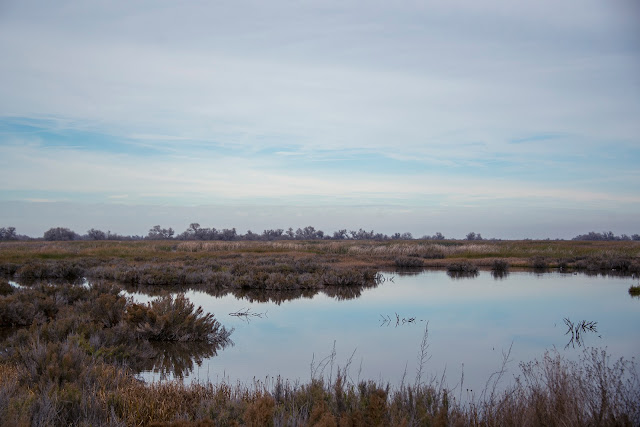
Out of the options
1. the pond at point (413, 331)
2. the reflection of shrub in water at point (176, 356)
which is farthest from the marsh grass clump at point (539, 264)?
the reflection of shrub in water at point (176, 356)

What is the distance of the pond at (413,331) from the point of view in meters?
8.21

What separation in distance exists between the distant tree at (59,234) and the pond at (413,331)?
242 ft

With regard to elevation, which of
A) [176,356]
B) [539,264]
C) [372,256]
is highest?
[539,264]

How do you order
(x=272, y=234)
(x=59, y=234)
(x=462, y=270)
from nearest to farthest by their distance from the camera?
(x=462, y=270) → (x=59, y=234) → (x=272, y=234)

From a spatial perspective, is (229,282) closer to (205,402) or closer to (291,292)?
(291,292)

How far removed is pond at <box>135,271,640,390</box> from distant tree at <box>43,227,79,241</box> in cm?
7368

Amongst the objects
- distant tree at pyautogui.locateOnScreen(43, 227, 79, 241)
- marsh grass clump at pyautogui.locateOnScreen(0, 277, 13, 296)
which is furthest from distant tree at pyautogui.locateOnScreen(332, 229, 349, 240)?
marsh grass clump at pyautogui.locateOnScreen(0, 277, 13, 296)

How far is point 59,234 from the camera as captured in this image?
8194 centimetres

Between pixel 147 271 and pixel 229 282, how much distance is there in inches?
174

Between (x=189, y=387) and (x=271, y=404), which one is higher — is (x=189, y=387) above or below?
below

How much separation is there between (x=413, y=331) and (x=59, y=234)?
275 ft

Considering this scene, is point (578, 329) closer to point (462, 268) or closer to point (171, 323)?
point (171, 323)

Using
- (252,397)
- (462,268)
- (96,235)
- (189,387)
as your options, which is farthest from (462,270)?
(96,235)

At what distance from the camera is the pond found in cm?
821
